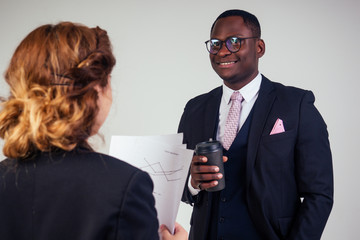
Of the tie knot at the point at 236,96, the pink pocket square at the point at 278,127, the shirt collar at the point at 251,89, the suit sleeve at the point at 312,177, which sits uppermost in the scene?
the shirt collar at the point at 251,89

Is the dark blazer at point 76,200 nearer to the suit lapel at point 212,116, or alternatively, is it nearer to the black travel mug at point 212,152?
the black travel mug at point 212,152

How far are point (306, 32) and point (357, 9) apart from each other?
337 millimetres

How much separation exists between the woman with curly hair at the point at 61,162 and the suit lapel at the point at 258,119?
628mm

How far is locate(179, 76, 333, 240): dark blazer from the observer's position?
4.30 feet

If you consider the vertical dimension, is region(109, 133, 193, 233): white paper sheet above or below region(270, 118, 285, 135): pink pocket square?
below

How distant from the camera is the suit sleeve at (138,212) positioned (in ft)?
2.41

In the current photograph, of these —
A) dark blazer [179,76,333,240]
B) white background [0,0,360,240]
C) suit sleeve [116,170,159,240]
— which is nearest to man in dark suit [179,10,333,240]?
dark blazer [179,76,333,240]

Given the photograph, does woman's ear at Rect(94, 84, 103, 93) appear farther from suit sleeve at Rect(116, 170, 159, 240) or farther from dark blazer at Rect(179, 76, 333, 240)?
dark blazer at Rect(179, 76, 333, 240)

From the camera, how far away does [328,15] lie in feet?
8.00

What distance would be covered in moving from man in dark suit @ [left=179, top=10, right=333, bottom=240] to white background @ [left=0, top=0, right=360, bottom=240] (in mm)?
1088

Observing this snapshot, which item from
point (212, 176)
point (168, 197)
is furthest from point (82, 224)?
point (212, 176)

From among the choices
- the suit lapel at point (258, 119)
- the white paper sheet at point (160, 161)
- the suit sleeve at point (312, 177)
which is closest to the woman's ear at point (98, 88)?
the white paper sheet at point (160, 161)

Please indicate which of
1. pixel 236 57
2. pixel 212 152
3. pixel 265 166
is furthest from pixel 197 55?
pixel 212 152

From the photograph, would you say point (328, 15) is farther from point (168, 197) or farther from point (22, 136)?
point (22, 136)
